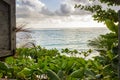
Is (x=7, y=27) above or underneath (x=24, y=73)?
above

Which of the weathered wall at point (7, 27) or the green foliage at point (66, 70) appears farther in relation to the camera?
the weathered wall at point (7, 27)

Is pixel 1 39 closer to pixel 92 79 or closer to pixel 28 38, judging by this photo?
pixel 28 38

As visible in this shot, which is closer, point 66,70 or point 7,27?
point 66,70

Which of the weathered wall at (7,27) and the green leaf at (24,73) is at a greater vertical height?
the weathered wall at (7,27)

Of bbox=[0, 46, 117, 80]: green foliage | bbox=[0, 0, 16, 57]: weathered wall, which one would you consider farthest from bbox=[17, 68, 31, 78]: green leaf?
bbox=[0, 0, 16, 57]: weathered wall

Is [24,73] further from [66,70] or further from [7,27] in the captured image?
[7,27]

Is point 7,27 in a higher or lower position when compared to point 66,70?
higher

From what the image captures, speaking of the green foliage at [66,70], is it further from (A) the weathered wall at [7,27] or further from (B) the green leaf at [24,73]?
(A) the weathered wall at [7,27]

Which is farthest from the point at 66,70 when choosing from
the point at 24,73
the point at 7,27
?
the point at 7,27

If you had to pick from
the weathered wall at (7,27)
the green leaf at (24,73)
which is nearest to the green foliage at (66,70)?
the green leaf at (24,73)

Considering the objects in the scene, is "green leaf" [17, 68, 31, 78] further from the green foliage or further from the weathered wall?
the weathered wall

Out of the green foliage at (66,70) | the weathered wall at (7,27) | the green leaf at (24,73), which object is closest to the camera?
the green foliage at (66,70)

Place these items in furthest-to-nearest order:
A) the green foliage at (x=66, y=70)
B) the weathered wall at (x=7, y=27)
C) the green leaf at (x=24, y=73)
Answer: the weathered wall at (x=7, y=27), the green leaf at (x=24, y=73), the green foliage at (x=66, y=70)

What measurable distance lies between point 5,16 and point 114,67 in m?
4.35
